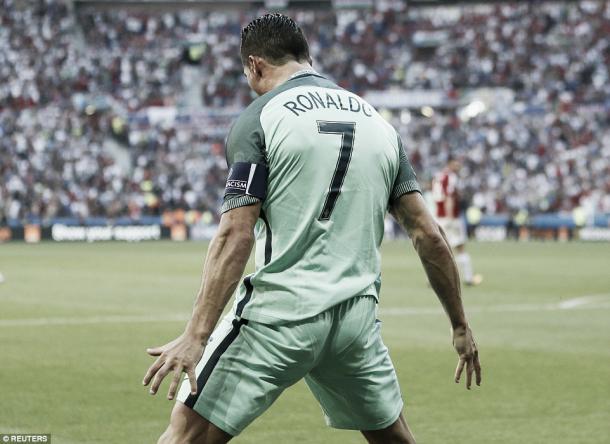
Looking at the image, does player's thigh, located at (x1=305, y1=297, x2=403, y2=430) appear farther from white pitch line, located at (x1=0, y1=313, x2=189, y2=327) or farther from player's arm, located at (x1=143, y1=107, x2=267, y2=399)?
white pitch line, located at (x1=0, y1=313, x2=189, y2=327)

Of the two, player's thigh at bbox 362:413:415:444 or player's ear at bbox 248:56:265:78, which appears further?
player's thigh at bbox 362:413:415:444

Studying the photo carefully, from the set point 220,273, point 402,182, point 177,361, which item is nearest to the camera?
point 177,361

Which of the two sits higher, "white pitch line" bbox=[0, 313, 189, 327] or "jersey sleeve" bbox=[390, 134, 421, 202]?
"jersey sleeve" bbox=[390, 134, 421, 202]

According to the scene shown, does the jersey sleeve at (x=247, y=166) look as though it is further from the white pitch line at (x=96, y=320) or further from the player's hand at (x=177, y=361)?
the white pitch line at (x=96, y=320)

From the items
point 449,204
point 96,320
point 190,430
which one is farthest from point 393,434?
point 449,204

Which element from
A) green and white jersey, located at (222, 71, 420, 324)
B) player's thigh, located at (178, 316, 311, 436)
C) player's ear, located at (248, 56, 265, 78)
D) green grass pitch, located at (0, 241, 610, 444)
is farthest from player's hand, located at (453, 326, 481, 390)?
green grass pitch, located at (0, 241, 610, 444)

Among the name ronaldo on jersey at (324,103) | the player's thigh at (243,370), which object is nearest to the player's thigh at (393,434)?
the player's thigh at (243,370)

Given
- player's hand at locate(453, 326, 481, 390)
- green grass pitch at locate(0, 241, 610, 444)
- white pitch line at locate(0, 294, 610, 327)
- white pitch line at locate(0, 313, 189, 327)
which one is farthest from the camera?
white pitch line at locate(0, 294, 610, 327)

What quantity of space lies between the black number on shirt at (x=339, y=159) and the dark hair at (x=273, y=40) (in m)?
0.38

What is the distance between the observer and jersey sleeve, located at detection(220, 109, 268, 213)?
4.26 metres

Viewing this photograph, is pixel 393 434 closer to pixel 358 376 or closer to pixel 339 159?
pixel 358 376

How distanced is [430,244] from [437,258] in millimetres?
73

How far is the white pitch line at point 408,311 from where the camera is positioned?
590 inches

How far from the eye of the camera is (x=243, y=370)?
4.33 meters
